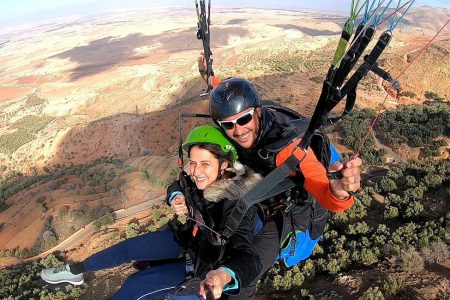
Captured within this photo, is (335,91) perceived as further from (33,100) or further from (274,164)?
(33,100)

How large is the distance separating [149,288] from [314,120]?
224cm

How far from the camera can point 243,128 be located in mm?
3752

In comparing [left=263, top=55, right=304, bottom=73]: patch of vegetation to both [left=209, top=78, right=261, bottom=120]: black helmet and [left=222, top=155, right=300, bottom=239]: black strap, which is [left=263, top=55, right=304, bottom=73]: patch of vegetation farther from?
[left=222, top=155, right=300, bottom=239]: black strap

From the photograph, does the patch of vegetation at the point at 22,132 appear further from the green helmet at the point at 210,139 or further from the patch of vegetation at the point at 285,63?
the green helmet at the point at 210,139

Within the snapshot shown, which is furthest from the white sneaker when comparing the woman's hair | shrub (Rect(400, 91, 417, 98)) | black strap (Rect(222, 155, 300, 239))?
shrub (Rect(400, 91, 417, 98))

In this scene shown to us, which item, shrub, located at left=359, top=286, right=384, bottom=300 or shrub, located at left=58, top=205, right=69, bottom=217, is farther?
shrub, located at left=58, top=205, right=69, bottom=217

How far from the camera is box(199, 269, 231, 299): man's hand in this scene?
243 centimetres

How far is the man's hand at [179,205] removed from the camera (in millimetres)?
4000

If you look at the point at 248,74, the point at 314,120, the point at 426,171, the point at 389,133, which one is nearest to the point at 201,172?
the point at 314,120

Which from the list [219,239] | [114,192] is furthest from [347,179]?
[114,192]

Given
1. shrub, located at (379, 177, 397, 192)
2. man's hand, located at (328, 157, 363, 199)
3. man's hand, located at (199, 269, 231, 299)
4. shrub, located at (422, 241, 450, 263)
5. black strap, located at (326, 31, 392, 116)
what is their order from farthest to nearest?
shrub, located at (379, 177, 397, 192)
shrub, located at (422, 241, 450, 263)
man's hand, located at (199, 269, 231, 299)
man's hand, located at (328, 157, 363, 199)
black strap, located at (326, 31, 392, 116)

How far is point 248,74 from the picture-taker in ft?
124

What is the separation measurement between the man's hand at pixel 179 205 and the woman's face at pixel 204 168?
0.46 m

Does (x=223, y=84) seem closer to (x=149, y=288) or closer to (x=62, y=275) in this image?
(x=149, y=288)
